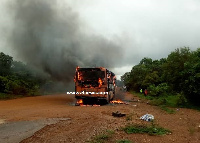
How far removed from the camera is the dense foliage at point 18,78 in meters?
22.4

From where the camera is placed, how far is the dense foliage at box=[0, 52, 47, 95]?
2244 cm

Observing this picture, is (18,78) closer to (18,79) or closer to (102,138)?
(18,79)

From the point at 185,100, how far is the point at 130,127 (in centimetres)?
962

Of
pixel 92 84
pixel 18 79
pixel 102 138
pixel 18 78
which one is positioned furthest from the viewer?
pixel 18 78

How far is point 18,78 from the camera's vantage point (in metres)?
26.2

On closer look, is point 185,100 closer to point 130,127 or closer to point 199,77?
point 199,77

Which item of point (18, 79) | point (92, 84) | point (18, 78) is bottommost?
point (92, 84)

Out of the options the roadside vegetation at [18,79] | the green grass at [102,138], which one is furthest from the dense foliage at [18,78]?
the green grass at [102,138]

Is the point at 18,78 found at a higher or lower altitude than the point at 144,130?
higher

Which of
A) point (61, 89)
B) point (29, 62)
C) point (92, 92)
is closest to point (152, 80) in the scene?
point (61, 89)

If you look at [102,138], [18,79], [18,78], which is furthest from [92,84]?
[18,78]

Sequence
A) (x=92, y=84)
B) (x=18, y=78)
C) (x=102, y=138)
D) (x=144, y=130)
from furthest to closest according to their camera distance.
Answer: (x=18, y=78), (x=92, y=84), (x=144, y=130), (x=102, y=138)

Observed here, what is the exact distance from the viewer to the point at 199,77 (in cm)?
1450

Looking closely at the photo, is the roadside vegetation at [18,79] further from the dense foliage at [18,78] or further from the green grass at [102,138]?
the green grass at [102,138]
